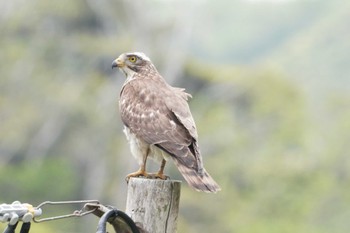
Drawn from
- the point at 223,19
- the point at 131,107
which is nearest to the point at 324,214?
the point at 131,107

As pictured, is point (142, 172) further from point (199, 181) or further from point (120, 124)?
point (120, 124)

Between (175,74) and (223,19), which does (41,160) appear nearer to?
(175,74)

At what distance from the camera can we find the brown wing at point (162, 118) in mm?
5812

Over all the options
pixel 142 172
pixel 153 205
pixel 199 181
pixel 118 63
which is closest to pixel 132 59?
pixel 118 63

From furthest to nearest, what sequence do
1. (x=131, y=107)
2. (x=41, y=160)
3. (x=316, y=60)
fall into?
(x=316, y=60)
(x=41, y=160)
(x=131, y=107)

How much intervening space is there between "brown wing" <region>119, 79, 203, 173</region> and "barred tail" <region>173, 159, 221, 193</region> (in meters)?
0.04

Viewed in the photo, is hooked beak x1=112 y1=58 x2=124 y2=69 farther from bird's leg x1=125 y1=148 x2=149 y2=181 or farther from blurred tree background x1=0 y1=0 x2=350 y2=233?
blurred tree background x1=0 y1=0 x2=350 y2=233

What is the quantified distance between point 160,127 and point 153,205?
145 centimetres

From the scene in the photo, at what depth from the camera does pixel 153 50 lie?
92.8 feet

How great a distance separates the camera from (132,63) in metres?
7.21

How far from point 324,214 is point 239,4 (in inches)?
1529

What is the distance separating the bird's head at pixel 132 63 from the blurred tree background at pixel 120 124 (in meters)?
17.5

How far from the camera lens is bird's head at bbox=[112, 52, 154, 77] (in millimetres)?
7129

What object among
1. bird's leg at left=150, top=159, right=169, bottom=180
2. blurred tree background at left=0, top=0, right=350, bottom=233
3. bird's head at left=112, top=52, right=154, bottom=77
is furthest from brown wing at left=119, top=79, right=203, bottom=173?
blurred tree background at left=0, top=0, right=350, bottom=233
